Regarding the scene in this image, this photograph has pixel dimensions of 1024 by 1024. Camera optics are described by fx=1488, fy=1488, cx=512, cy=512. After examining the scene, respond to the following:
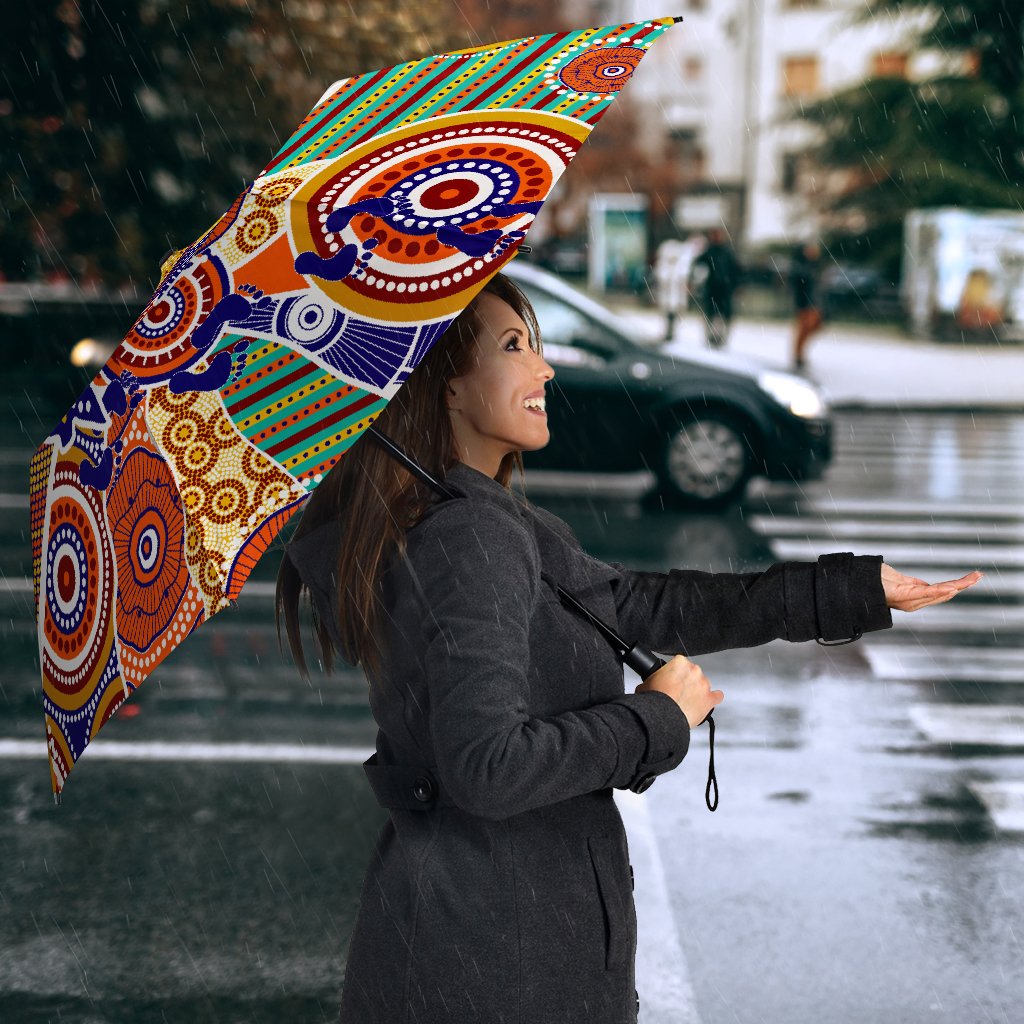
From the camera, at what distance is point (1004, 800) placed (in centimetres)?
540

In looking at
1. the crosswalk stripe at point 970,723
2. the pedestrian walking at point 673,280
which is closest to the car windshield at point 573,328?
the crosswalk stripe at point 970,723

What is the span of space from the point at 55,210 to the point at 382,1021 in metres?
15.2

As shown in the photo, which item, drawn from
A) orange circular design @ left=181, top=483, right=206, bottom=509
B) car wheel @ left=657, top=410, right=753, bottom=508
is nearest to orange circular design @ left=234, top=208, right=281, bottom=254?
orange circular design @ left=181, top=483, right=206, bottom=509

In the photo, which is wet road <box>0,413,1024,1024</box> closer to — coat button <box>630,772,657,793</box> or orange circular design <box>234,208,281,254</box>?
coat button <box>630,772,657,793</box>

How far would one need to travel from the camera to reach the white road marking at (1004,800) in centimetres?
518

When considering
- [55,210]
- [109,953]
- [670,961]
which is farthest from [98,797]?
[55,210]

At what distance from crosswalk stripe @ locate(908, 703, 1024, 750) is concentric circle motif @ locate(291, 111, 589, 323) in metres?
4.48

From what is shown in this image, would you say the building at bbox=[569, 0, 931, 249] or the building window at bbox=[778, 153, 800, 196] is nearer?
the building window at bbox=[778, 153, 800, 196]

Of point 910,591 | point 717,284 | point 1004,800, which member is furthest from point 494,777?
point 717,284

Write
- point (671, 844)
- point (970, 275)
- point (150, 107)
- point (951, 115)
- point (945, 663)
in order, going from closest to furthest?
point (671, 844), point (945, 663), point (150, 107), point (970, 275), point (951, 115)

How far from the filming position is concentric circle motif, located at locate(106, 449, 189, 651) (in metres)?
2.20

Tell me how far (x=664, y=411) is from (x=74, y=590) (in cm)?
894

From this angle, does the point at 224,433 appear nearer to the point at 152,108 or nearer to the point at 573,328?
the point at 573,328

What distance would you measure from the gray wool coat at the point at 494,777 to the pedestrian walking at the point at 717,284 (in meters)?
20.2
